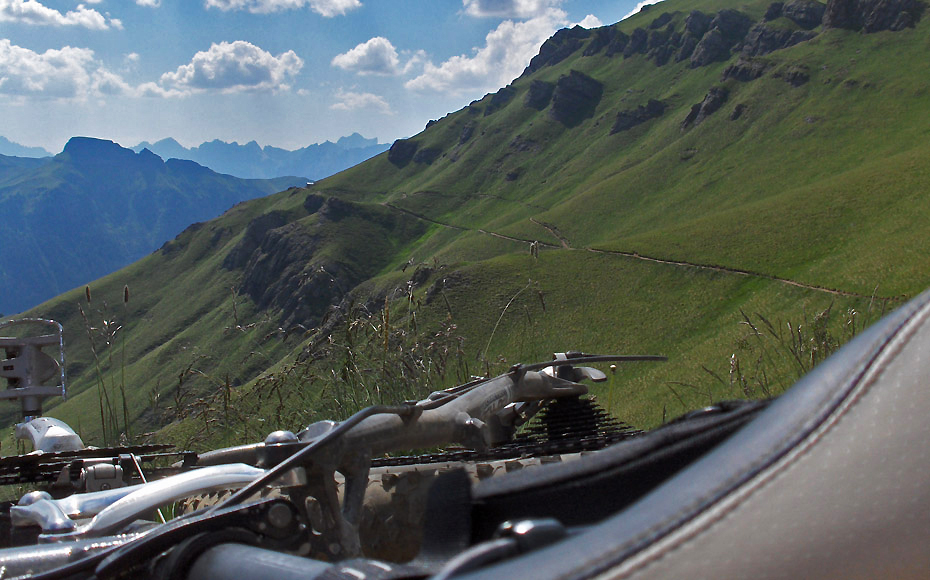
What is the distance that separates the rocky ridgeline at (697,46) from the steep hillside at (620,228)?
39cm

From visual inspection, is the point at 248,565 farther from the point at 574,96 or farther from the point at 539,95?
the point at 539,95

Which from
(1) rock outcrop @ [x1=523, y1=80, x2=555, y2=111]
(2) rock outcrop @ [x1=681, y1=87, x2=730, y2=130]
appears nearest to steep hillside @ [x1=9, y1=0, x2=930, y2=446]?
(1) rock outcrop @ [x1=523, y1=80, x2=555, y2=111]

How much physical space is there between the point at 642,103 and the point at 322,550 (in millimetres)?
123989

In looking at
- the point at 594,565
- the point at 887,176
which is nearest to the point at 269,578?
the point at 594,565

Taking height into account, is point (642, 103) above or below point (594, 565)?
above

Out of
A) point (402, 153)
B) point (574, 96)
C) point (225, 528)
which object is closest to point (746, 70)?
point (574, 96)

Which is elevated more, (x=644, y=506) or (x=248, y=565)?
(x=644, y=506)

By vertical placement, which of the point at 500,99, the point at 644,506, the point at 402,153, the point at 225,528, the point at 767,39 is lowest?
the point at 225,528

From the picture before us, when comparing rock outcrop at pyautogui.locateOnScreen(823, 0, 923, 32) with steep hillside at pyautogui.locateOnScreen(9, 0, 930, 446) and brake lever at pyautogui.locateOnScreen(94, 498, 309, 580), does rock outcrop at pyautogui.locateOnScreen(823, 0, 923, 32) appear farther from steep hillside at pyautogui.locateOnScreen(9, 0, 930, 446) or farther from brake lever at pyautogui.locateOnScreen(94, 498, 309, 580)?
brake lever at pyautogui.locateOnScreen(94, 498, 309, 580)

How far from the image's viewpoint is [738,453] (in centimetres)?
59

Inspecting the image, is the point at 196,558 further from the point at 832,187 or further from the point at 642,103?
the point at 642,103

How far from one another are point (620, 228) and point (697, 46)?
65.9m

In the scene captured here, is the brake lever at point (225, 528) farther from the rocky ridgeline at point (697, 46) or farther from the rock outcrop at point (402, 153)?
the rock outcrop at point (402, 153)

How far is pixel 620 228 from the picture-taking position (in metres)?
72.1
